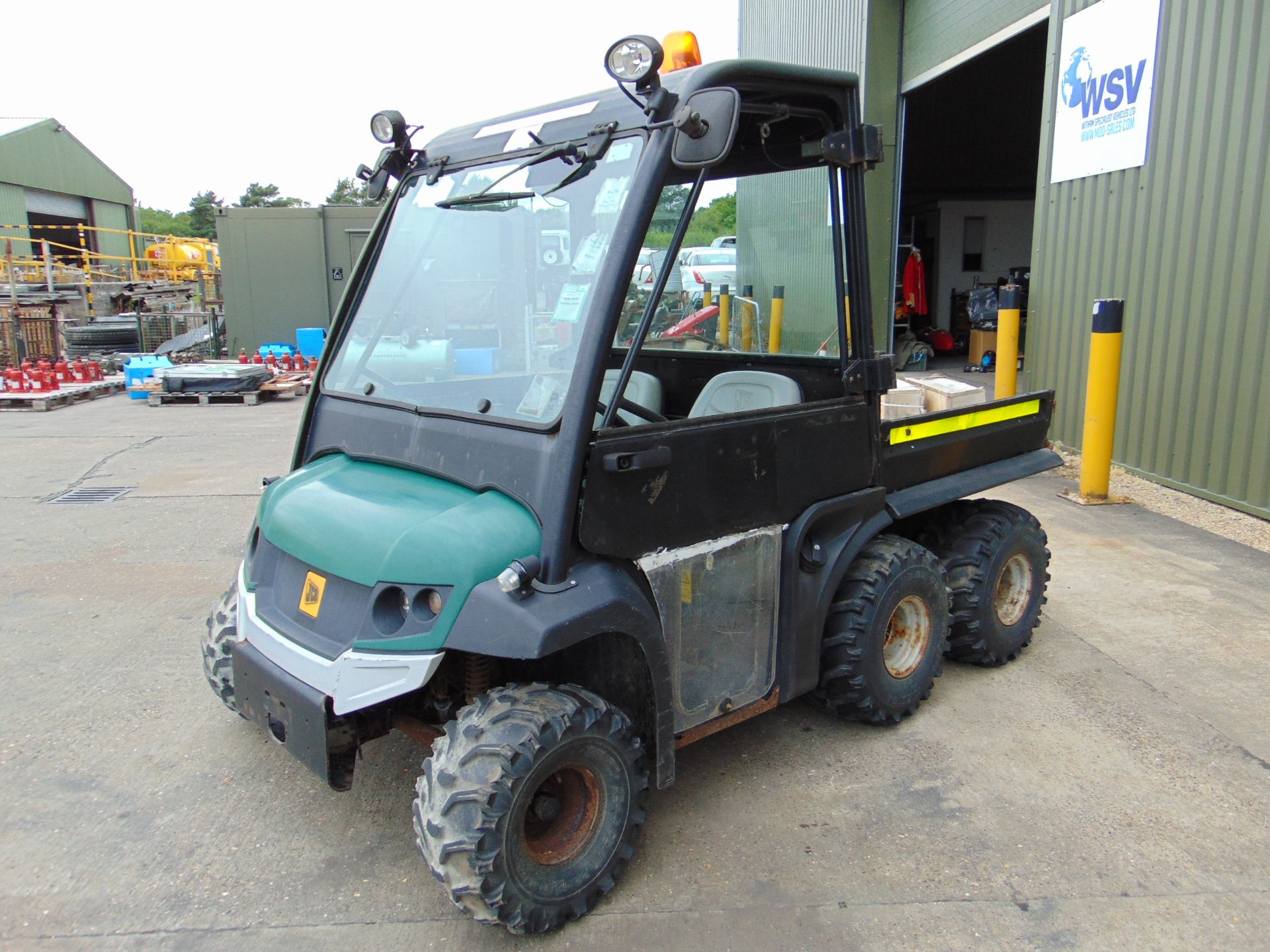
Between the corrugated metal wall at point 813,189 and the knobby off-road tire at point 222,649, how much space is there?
2.38m

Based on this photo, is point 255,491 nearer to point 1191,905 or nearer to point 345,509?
point 345,509

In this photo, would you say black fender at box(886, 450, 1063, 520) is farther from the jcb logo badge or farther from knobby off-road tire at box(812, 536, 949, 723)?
the jcb logo badge

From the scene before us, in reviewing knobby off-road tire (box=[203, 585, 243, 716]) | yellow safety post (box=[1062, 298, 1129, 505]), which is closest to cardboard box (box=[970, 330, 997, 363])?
yellow safety post (box=[1062, 298, 1129, 505])

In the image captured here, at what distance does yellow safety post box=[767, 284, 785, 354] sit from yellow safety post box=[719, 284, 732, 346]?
0.18m

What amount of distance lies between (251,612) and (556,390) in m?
1.18

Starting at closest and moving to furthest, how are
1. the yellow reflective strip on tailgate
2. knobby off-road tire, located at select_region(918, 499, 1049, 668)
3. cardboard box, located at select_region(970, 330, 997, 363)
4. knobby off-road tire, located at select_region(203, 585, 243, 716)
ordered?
knobby off-road tire, located at select_region(203, 585, 243, 716) < the yellow reflective strip on tailgate < knobby off-road tire, located at select_region(918, 499, 1049, 668) < cardboard box, located at select_region(970, 330, 997, 363)

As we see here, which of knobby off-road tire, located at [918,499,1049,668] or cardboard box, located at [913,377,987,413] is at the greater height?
cardboard box, located at [913,377,987,413]

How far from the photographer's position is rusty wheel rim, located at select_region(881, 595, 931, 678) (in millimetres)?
3555

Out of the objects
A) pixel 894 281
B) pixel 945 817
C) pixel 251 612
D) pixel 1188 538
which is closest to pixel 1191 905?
pixel 945 817

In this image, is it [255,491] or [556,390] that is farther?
[255,491]

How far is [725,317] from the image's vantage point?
402 centimetres

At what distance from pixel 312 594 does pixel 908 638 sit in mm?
2239

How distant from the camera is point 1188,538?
5.93m

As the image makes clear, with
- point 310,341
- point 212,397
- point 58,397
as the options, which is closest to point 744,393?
point 212,397
